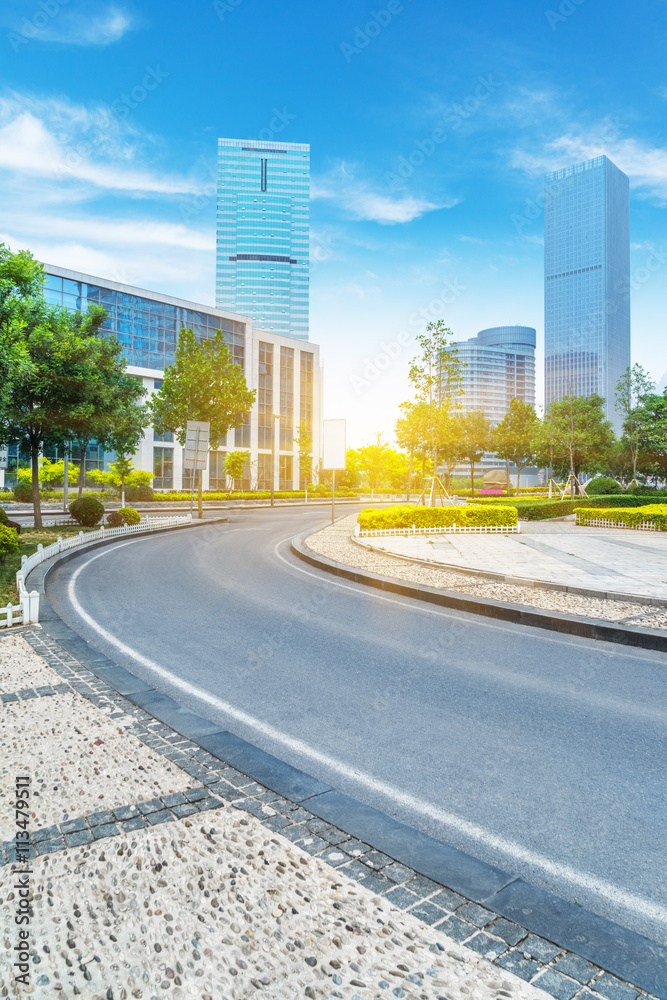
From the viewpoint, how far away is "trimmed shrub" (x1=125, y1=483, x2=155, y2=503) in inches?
Answer: 1788

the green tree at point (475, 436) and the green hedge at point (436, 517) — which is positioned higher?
the green tree at point (475, 436)

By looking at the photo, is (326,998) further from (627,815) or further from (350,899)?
(627,815)

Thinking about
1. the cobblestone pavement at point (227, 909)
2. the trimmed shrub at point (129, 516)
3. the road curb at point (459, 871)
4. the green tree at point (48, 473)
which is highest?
the green tree at point (48, 473)

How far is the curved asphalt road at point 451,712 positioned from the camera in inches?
129

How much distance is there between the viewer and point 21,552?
51.9ft

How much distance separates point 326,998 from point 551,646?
6.19 metres

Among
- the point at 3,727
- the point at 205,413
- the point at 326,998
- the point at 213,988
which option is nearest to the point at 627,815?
the point at 326,998

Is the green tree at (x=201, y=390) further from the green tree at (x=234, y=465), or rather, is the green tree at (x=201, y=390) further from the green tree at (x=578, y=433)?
the green tree at (x=578, y=433)

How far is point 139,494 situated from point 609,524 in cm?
3364

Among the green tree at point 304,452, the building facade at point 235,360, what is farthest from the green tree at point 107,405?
the green tree at point 304,452

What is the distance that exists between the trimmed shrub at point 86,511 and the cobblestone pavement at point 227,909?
21484mm

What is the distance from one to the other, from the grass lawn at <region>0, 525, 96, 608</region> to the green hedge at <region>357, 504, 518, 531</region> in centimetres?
1067

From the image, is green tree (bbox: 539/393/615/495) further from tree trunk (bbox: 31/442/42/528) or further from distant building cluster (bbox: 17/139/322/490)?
tree trunk (bbox: 31/442/42/528)

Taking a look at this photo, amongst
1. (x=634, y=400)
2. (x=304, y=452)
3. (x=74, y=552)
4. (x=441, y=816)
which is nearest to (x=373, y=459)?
(x=304, y=452)
